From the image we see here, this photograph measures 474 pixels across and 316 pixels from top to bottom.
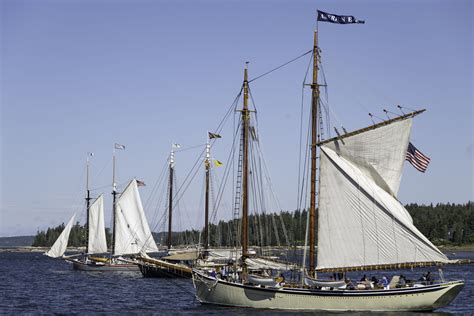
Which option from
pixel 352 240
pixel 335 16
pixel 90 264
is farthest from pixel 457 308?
pixel 90 264

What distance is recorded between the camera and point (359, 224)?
51.0 m

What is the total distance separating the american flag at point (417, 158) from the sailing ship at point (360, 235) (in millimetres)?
593

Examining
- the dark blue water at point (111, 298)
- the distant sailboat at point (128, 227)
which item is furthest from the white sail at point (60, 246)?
the dark blue water at point (111, 298)

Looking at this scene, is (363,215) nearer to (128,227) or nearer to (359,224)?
(359,224)

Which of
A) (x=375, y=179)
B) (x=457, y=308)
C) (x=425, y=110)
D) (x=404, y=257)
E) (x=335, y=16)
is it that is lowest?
(x=457, y=308)

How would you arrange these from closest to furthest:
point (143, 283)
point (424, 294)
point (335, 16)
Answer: point (424, 294), point (335, 16), point (143, 283)

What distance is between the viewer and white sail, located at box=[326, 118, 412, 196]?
50.5 meters

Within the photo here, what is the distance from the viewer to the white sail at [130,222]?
108562 mm

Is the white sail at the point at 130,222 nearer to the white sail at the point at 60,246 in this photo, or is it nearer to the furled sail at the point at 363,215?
the white sail at the point at 60,246

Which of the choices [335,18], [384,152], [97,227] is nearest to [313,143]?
[384,152]

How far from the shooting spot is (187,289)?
7462 centimetres

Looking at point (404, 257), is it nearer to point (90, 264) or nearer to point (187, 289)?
point (187, 289)

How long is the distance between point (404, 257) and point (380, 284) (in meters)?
2.90

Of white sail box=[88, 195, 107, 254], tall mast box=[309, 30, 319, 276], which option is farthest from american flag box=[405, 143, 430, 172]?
white sail box=[88, 195, 107, 254]
